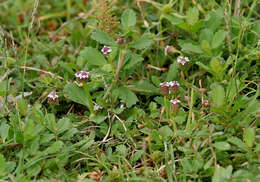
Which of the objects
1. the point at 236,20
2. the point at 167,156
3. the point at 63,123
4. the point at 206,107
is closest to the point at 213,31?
the point at 236,20

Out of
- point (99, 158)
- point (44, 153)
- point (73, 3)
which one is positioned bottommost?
point (99, 158)

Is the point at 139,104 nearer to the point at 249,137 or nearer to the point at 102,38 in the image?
the point at 102,38

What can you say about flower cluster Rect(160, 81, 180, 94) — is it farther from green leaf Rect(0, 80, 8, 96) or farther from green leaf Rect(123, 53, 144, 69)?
green leaf Rect(0, 80, 8, 96)

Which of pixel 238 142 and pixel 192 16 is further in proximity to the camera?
pixel 192 16

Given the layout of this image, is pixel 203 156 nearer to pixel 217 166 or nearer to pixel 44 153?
pixel 217 166

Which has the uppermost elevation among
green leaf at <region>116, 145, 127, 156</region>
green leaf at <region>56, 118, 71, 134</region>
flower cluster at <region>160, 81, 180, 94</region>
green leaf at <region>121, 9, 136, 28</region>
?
green leaf at <region>121, 9, 136, 28</region>

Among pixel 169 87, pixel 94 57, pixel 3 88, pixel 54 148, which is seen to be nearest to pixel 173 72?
pixel 169 87

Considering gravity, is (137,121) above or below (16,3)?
below

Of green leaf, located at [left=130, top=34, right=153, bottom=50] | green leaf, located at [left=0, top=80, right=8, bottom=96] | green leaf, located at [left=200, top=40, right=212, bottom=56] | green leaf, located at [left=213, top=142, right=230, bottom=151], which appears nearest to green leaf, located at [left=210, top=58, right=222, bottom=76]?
green leaf, located at [left=200, top=40, right=212, bottom=56]
